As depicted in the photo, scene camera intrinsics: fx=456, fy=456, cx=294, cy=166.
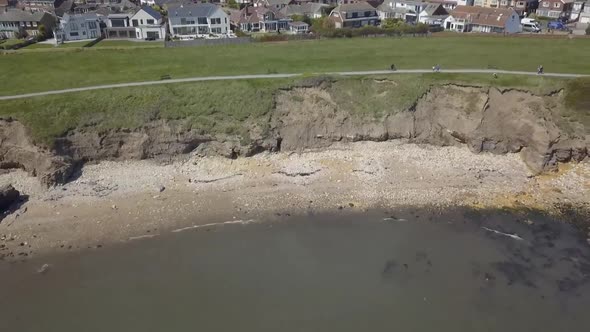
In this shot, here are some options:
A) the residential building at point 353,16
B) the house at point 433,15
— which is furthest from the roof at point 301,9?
the house at point 433,15

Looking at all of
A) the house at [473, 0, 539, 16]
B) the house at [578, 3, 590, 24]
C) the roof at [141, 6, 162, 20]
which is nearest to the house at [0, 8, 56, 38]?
the roof at [141, 6, 162, 20]

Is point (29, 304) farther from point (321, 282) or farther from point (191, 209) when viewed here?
point (321, 282)

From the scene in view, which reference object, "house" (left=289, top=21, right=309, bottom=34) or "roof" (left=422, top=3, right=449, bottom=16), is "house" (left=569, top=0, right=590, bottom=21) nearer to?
"roof" (left=422, top=3, right=449, bottom=16)

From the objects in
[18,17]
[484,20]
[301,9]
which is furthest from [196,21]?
[484,20]

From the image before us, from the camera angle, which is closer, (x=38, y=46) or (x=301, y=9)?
(x=38, y=46)

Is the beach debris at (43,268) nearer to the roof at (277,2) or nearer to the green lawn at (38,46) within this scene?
the green lawn at (38,46)

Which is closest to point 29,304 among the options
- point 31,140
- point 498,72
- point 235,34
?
point 31,140

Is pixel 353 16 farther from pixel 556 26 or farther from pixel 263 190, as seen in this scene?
pixel 263 190
